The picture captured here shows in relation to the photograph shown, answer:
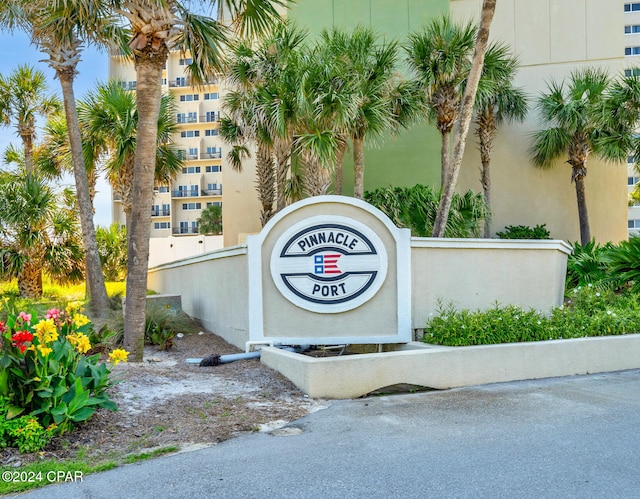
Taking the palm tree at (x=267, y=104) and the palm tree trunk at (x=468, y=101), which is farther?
the palm tree at (x=267, y=104)

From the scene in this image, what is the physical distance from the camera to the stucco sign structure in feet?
31.1

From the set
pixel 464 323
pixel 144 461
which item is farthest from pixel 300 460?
pixel 464 323

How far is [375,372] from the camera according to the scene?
7.46m

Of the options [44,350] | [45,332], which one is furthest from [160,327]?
[44,350]

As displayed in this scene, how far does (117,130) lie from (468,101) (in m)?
9.29

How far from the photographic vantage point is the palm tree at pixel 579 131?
57.5 ft

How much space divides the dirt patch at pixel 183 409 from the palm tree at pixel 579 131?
559 inches

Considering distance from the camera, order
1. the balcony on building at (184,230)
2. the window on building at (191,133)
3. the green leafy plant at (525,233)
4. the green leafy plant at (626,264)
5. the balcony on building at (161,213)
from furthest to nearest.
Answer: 1. the window on building at (191,133)
2. the balcony on building at (184,230)
3. the balcony on building at (161,213)
4. the green leafy plant at (525,233)
5. the green leafy plant at (626,264)

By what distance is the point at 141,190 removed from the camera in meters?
9.16

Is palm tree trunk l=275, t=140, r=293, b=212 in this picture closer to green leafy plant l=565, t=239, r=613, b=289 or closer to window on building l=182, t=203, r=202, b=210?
green leafy plant l=565, t=239, r=613, b=289

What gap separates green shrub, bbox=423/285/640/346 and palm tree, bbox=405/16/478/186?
6602mm

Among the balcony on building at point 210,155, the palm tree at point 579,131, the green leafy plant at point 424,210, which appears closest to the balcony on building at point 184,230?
the balcony on building at point 210,155

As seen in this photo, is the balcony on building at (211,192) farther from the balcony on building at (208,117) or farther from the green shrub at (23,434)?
the green shrub at (23,434)
